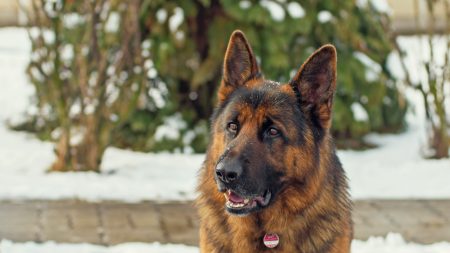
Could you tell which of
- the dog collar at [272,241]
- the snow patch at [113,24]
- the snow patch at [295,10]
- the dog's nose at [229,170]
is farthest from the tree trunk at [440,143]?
the dog's nose at [229,170]

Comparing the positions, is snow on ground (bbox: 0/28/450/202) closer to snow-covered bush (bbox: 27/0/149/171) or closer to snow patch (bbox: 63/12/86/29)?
snow-covered bush (bbox: 27/0/149/171)

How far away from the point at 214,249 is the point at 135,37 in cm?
437

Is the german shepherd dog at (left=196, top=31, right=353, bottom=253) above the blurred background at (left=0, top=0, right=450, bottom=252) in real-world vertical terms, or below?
above

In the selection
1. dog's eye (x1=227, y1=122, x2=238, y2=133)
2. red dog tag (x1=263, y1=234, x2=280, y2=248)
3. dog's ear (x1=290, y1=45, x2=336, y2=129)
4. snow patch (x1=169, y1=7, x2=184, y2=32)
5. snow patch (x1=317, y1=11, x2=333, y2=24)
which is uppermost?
dog's ear (x1=290, y1=45, x2=336, y2=129)

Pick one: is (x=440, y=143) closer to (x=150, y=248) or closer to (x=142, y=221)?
(x=142, y=221)

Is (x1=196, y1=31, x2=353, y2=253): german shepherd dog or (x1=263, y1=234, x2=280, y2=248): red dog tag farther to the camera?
(x1=263, y1=234, x2=280, y2=248): red dog tag

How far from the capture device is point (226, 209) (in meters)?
4.41

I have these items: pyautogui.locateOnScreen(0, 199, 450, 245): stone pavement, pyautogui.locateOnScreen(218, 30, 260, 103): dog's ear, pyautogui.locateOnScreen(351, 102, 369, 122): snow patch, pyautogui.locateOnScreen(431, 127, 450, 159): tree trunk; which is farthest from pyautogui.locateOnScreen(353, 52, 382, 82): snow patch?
pyautogui.locateOnScreen(218, 30, 260, 103): dog's ear

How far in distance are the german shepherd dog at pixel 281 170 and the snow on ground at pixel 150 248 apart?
1671 mm

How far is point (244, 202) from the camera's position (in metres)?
4.38

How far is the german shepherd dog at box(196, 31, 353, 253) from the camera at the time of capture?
444cm

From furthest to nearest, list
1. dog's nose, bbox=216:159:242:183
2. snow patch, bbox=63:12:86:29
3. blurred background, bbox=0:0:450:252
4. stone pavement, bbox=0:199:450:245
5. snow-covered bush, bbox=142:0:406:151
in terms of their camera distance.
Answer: snow-covered bush, bbox=142:0:406:151
snow patch, bbox=63:12:86:29
blurred background, bbox=0:0:450:252
stone pavement, bbox=0:199:450:245
dog's nose, bbox=216:159:242:183

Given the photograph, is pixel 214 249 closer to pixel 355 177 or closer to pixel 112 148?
pixel 355 177

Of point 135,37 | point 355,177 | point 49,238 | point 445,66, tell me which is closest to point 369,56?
point 445,66
